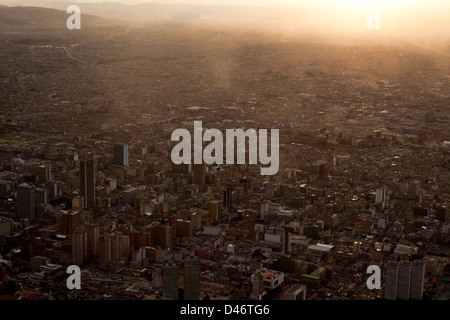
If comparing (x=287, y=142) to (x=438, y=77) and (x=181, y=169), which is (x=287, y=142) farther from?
(x=438, y=77)

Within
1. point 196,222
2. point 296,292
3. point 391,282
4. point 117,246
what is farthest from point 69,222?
point 391,282

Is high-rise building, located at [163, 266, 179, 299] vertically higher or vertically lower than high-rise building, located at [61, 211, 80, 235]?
higher

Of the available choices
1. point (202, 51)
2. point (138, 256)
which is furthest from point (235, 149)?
point (202, 51)

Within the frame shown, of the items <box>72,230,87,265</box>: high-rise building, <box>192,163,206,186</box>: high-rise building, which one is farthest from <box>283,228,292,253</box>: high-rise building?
<box>192,163,206,186</box>: high-rise building

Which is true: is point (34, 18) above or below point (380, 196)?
above

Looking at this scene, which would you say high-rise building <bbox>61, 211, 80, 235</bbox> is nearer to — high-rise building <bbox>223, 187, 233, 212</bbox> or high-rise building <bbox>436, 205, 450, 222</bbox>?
high-rise building <bbox>223, 187, 233, 212</bbox>

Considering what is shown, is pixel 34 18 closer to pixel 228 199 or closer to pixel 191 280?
pixel 228 199
